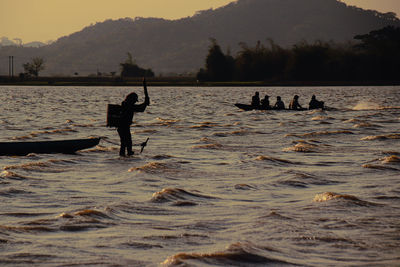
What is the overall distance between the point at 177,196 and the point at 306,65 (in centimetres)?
13576

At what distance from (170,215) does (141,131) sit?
2133cm

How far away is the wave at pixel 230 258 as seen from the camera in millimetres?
8727

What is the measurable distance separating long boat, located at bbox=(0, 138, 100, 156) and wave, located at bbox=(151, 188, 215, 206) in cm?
755

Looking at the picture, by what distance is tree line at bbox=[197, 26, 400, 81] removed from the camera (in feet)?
477

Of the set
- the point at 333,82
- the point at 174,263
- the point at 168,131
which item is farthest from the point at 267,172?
the point at 333,82

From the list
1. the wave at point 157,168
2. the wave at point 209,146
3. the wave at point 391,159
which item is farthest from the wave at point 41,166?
the wave at point 391,159

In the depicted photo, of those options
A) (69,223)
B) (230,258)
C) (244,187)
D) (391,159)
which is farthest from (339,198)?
(391,159)

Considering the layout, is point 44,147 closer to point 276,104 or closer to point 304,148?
point 304,148

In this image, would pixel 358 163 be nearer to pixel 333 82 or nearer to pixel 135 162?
pixel 135 162

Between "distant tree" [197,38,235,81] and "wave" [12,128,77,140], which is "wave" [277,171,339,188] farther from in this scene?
"distant tree" [197,38,235,81]

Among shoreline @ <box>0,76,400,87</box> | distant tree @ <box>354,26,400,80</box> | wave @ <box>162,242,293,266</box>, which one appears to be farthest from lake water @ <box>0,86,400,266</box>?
distant tree @ <box>354,26,400,80</box>

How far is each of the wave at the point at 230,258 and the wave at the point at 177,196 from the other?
12.6 ft

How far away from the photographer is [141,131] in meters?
33.0

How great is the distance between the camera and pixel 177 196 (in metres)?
13.6
